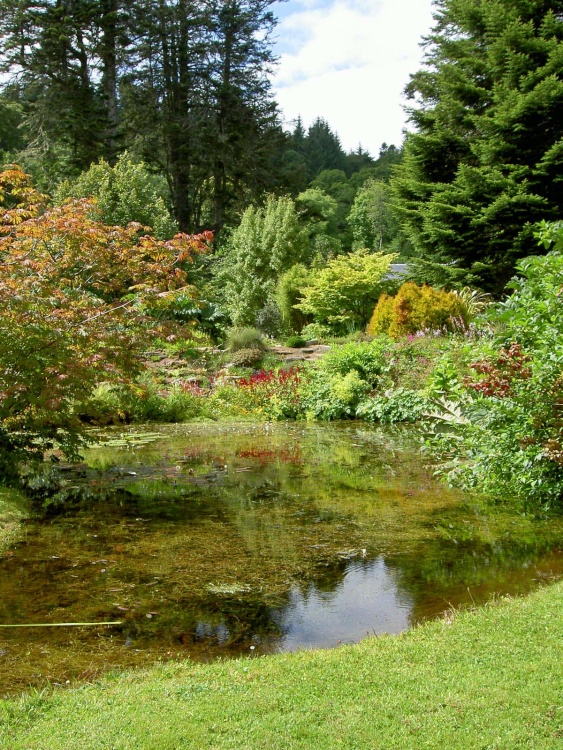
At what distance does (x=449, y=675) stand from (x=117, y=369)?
567 centimetres

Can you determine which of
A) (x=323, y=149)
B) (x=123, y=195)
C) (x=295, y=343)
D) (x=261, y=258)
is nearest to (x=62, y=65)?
(x=123, y=195)

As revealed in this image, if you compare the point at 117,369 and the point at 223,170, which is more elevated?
the point at 223,170

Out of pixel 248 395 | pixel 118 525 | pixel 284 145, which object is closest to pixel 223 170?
pixel 284 145

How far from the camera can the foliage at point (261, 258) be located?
74.2ft

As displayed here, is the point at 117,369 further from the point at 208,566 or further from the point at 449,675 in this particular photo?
the point at 449,675

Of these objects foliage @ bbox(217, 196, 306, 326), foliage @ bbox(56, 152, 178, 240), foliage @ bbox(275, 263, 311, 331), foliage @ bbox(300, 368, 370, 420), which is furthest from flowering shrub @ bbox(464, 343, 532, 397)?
foliage @ bbox(56, 152, 178, 240)

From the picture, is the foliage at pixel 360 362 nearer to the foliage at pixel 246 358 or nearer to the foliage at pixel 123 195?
the foliage at pixel 246 358

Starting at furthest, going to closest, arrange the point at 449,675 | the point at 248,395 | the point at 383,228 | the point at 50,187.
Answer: the point at 383,228, the point at 50,187, the point at 248,395, the point at 449,675

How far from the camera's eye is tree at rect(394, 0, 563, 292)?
1770cm

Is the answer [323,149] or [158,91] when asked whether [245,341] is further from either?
[323,149]

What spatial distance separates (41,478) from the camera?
26.7 ft

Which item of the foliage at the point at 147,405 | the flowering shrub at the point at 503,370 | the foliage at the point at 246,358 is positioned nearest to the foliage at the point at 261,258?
the foliage at the point at 246,358

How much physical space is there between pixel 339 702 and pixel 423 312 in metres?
14.3

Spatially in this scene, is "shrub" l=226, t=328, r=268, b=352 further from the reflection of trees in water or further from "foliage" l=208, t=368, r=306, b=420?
the reflection of trees in water
